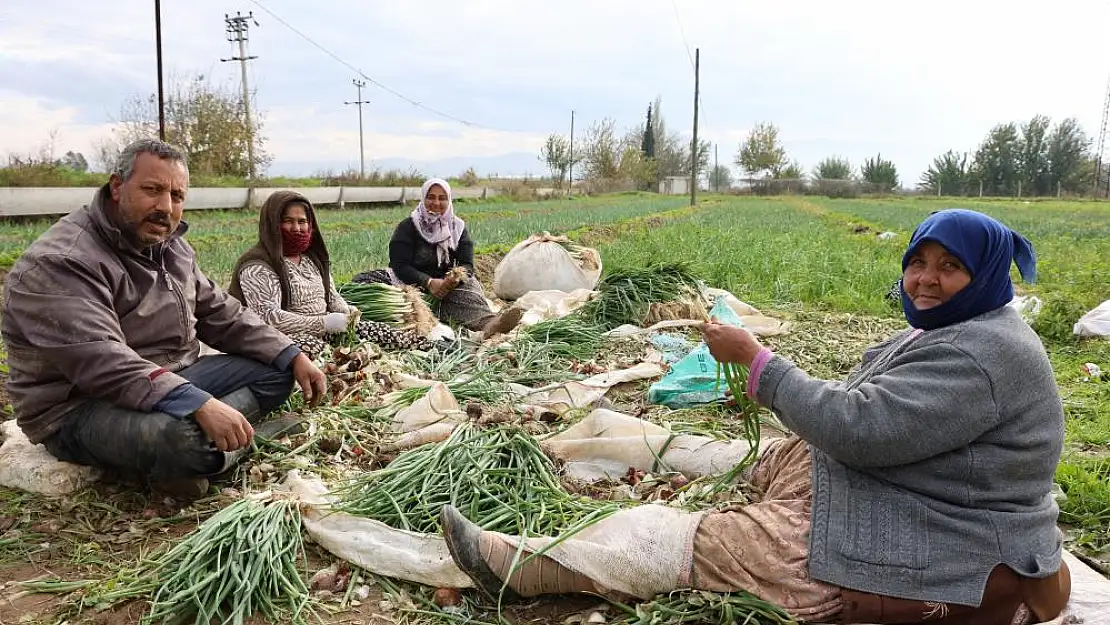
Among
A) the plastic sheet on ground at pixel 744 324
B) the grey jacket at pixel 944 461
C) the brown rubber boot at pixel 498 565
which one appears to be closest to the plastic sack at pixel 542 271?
the plastic sheet on ground at pixel 744 324

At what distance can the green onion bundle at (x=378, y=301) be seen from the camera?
4621 millimetres

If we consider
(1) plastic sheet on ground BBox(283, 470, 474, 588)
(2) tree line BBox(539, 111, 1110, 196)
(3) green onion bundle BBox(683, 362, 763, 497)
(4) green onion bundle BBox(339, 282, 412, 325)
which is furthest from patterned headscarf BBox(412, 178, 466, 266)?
(2) tree line BBox(539, 111, 1110, 196)

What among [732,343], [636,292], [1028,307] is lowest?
[1028,307]

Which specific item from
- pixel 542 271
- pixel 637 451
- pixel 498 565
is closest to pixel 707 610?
pixel 498 565

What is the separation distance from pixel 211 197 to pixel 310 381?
53.5ft

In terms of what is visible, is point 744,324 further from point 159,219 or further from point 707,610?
point 159,219

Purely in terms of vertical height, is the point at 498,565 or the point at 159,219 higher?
the point at 159,219

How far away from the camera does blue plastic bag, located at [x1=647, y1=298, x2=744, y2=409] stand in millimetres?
3357

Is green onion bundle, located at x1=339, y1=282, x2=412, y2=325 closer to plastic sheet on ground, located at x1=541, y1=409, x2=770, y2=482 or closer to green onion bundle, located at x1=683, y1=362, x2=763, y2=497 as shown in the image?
plastic sheet on ground, located at x1=541, y1=409, x2=770, y2=482

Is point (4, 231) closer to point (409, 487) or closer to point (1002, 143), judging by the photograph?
point (409, 487)

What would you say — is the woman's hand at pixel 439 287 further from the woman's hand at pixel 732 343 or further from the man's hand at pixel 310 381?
the woman's hand at pixel 732 343

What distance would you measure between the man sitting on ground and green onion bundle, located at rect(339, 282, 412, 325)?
190 centimetres

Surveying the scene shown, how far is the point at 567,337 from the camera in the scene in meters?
4.39

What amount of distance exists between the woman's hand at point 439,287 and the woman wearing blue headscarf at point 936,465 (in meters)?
3.58
